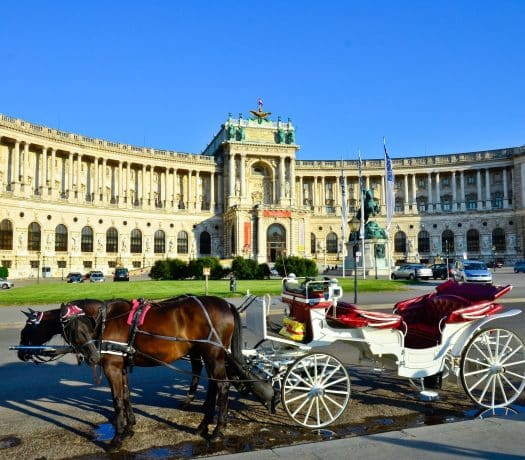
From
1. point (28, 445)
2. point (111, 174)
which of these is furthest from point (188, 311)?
point (111, 174)

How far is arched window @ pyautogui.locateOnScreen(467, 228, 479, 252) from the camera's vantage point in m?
85.1

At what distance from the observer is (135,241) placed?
76.4 metres

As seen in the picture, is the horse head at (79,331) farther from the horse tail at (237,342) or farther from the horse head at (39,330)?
the horse tail at (237,342)

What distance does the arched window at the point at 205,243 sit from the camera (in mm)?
82562

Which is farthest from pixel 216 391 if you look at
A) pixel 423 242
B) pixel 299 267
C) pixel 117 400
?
pixel 423 242

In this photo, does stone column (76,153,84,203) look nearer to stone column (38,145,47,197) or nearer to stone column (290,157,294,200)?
stone column (38,145,47,197)

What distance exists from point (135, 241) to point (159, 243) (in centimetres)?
423

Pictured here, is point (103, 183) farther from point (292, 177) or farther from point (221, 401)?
point (221, 401)

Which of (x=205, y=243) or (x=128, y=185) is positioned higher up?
(x=128, y=185)

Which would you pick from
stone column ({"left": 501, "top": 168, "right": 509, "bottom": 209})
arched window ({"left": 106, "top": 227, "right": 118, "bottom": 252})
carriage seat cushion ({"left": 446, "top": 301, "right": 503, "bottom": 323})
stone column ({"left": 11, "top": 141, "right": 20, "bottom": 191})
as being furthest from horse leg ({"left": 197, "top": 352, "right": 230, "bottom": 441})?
stone column ({"left": 501, "top": 168, "right": 509, "bottom": 209})

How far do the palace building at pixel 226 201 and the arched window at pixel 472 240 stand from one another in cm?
20

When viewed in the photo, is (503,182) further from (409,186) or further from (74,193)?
(74,193)

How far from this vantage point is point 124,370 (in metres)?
6.65

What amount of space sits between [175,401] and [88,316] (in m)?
2.59
